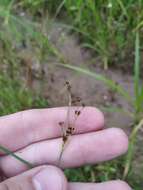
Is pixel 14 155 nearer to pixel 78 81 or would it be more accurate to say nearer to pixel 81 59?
pixel 78 81

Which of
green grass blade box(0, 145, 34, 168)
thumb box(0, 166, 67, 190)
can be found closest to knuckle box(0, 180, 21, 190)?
thumb box(0, 166, 67, 190)

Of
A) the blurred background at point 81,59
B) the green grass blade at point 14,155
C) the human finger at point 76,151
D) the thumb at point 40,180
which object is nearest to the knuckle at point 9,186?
the thumb at point 40,180

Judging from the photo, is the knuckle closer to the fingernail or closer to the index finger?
the fingernail

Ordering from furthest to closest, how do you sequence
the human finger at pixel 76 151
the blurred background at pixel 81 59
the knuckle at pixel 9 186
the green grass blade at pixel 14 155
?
the blurred background at pixel 81 59 < the human finger at pixel 76 151 < the green grass blade at pixel 14 155 < the knuckle at pixel 9 186

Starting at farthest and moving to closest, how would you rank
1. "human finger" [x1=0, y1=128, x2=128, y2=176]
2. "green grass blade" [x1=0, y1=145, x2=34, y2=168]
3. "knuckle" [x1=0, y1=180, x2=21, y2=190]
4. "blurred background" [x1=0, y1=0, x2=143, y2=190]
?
"blurred background" [x1=0, y1=0, x2=143, y2=190] < "human finger" [x1=0, y1=128, x2=128, y2=176] < "green grass blade" [x1=0, y1=145, x2=34, y2=168] < "knuckle" [x1=0, y1=180, x2=21, y2=190]

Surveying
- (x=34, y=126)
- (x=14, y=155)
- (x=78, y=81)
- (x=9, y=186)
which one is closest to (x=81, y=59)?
(x=78, y=81)

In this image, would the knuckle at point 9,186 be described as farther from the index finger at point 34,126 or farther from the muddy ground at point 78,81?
the muddy ground at point 78,81
